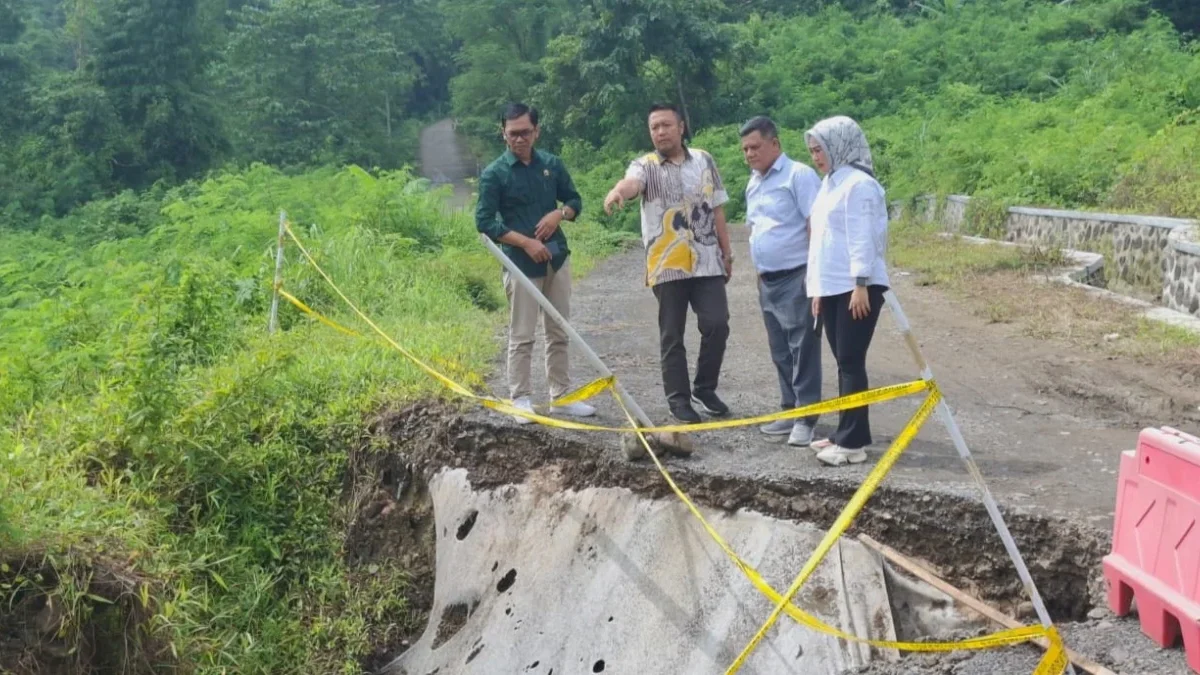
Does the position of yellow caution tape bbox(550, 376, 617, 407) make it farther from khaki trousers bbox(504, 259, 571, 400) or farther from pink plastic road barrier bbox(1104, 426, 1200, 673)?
pink plastic road barrier bbox(1104, 426, 1200, 673)

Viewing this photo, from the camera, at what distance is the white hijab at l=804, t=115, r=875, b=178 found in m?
4.85

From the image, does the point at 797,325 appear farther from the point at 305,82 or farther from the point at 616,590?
the point at 305,82

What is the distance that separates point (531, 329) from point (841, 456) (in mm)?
1859

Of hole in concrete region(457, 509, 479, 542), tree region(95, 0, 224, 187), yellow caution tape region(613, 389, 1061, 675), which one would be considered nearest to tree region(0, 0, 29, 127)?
tree region(95, 0, 224, 187)

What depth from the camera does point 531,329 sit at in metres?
5.92

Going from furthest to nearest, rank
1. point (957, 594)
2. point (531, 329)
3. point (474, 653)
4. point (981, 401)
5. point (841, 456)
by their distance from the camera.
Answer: point (981, 401) → point (531, 329) → point (474, 653) → point (841, 456) → point (957, 594)

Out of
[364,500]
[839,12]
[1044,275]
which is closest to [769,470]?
[364,500]

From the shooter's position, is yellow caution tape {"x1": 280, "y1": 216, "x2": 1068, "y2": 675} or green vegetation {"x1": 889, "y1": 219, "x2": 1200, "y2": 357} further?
green vegetation {"x1": 889, "y1": 219, "x2": 1200, "y2": 357}

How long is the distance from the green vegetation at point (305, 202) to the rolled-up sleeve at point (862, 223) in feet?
9.51

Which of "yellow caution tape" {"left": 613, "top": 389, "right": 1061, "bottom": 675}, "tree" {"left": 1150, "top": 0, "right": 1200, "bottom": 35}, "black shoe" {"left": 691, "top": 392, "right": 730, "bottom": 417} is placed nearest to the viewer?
"yellow caution tape" {"left": 613, "top": 389, "right": 1061, "bottom": 675}

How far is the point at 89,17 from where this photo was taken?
30625 millimetres

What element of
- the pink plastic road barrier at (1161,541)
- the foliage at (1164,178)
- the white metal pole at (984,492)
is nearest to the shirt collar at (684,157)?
the white metal pole at (984,492)

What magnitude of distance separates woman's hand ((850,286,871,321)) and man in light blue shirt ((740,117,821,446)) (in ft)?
1.82

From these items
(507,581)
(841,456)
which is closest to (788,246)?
(841,456)
